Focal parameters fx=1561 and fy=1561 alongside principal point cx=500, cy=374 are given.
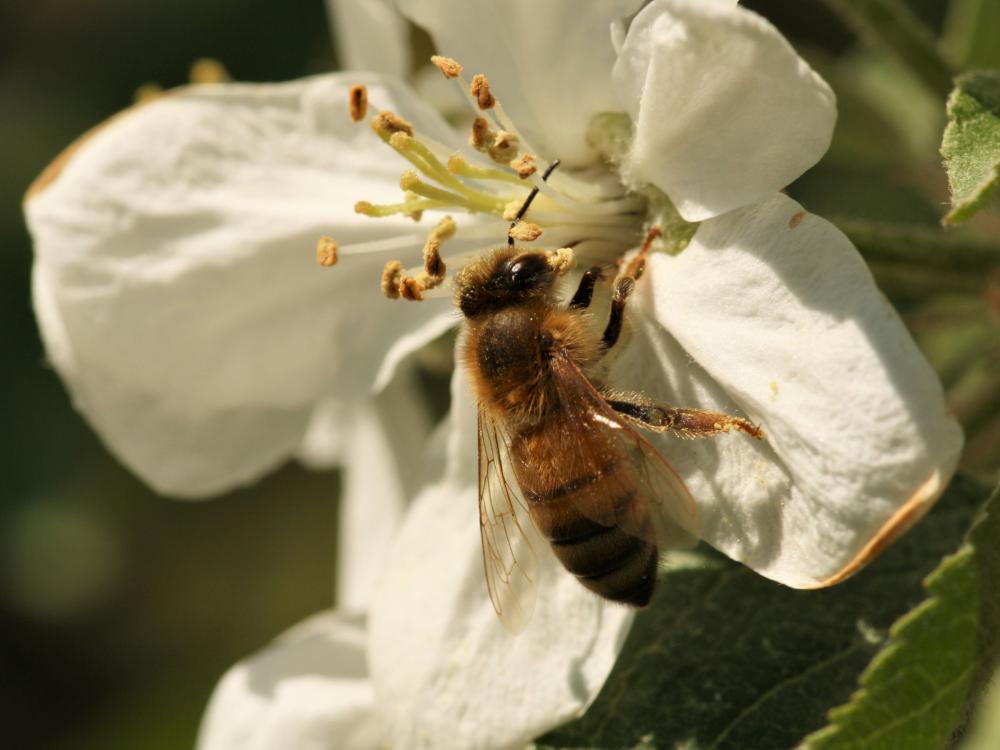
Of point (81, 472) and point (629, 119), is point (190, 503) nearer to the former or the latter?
point (81, 472)

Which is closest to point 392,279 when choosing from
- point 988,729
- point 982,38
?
point 988,729

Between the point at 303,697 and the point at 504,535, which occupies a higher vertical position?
the point at 504,535

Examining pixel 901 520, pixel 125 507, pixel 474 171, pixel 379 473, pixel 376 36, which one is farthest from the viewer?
pixel 125 507

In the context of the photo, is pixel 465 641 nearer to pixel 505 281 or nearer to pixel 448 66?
pixel 505 281

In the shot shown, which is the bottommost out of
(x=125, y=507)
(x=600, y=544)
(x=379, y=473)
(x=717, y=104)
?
(x=125, y=507)

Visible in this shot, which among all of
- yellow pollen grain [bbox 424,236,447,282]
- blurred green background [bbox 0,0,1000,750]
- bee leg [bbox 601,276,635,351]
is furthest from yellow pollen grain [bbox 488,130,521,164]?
blurred green background [bbox 0,0,1000,750]

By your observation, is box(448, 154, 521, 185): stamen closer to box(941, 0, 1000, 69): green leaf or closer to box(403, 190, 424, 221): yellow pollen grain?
box(403, 190, 424, 221): yellow pollen grain
